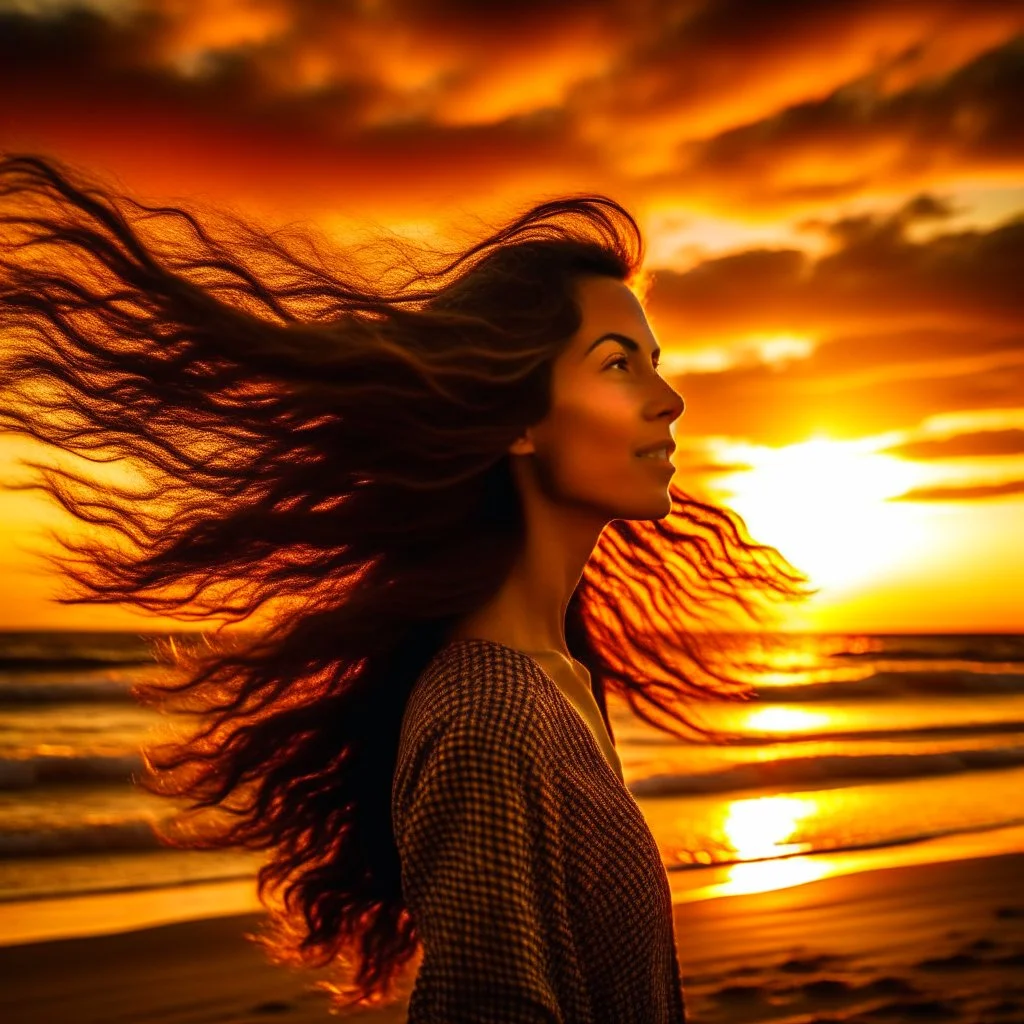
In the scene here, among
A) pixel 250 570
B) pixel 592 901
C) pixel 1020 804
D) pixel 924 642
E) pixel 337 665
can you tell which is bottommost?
pixel 924 642

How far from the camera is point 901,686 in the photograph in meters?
25.2

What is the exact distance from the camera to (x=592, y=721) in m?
2.52

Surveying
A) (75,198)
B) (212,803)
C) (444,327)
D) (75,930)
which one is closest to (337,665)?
(212,803)

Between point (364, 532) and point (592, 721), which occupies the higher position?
point (364, 532)

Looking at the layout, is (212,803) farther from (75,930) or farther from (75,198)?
(75,930)

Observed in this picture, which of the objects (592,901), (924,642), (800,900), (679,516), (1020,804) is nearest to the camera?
(592,901)

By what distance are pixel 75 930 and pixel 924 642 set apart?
3933 cm

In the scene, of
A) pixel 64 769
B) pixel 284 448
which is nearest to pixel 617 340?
pixel 284 448

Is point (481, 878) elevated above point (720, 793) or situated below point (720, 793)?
above

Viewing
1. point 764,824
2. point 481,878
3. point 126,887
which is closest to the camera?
point 481,878

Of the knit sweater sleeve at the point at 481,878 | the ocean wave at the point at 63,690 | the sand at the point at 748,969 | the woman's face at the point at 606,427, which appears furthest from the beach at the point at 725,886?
the ocean wave at the point at 63,690

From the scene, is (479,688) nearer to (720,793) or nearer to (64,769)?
(720,793)

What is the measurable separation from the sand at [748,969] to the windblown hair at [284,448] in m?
3.61

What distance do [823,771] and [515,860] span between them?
12.4 m
